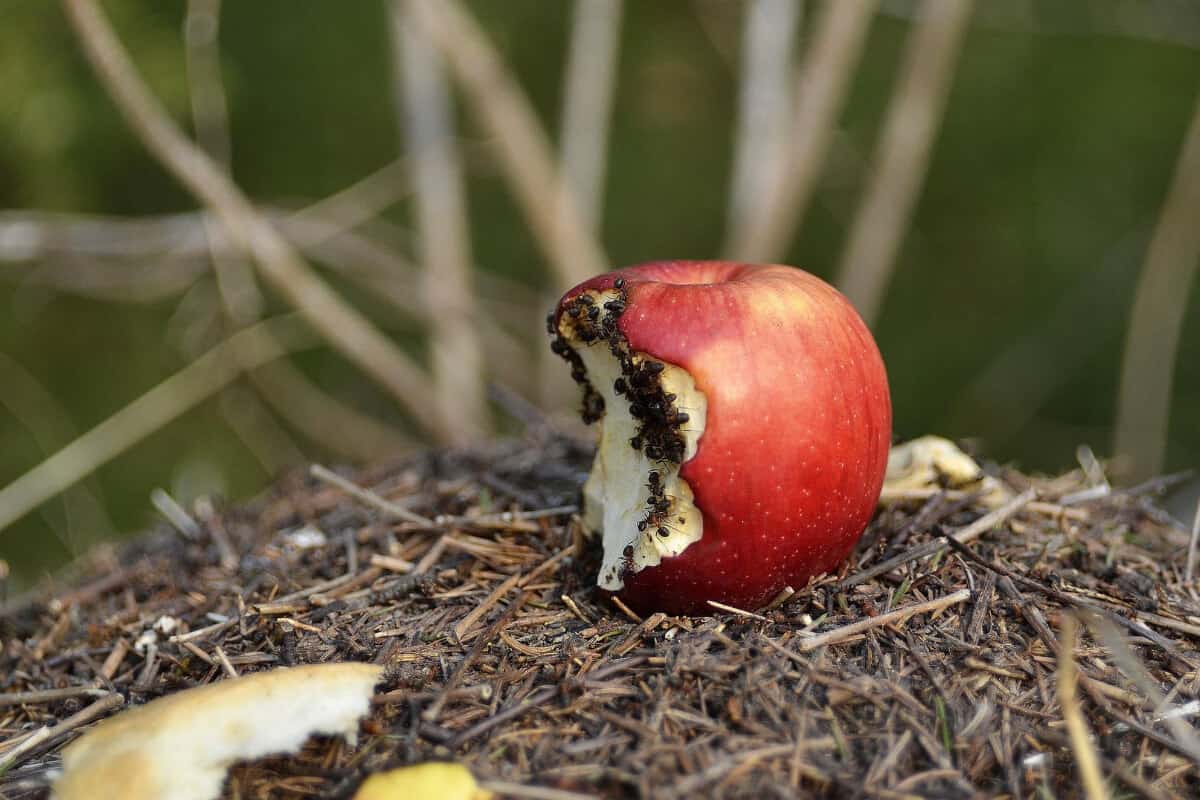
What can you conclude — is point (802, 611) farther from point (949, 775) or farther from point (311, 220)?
point (311, 220)

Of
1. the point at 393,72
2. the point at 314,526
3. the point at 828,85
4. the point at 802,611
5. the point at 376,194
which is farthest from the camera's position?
the point at 393,72

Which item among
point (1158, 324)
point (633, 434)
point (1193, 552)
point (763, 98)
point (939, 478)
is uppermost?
point (763, 98)

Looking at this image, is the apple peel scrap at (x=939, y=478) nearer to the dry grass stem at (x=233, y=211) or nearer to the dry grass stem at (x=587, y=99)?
the dry grass stem at (x=233, y=211)

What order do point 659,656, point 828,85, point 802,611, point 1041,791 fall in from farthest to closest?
point 828,85 < point 802,611 < point 659,656 < point 1041,791

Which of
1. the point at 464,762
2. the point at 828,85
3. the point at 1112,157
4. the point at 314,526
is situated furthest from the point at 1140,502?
the point at 1112,157

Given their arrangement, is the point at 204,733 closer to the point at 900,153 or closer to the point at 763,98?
the point at 763,98

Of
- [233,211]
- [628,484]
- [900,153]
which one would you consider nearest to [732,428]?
[628,484]

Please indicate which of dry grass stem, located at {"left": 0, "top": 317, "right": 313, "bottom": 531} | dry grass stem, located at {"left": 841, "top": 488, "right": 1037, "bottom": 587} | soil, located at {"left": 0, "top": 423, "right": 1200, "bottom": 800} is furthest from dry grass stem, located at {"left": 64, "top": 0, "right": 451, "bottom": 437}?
dry grass stem, located at {"left": 841, "top": 488, "right": 1037, "bottom": 587}
